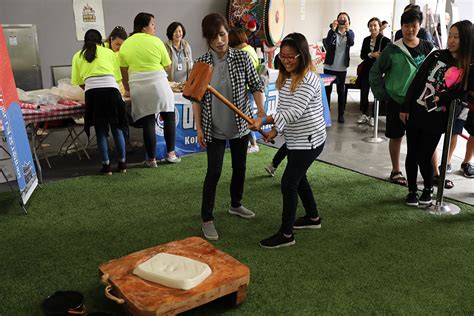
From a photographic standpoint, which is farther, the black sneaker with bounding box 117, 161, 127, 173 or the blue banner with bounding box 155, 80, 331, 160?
the blue banner with bounding box 155, 80, 331, 160

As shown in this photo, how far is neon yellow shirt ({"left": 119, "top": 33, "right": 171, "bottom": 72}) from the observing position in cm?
452

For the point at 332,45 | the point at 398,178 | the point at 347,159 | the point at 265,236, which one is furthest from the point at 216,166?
the point at 332,45

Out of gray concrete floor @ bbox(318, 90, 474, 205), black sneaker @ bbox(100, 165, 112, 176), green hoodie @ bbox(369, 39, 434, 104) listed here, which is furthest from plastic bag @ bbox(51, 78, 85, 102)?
green hoodie @ bbox(369, 39, 434, 104)

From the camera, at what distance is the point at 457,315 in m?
2.35

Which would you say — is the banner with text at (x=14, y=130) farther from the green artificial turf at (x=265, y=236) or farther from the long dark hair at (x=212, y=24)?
the long dark hair at (x=212, y=24)

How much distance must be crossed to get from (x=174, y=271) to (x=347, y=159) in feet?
11.0

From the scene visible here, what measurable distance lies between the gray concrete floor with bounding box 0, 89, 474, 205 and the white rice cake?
2.60 m

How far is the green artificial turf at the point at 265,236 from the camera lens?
8.20ft

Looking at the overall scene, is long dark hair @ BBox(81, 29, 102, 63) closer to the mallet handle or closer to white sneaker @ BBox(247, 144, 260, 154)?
the mallet handle

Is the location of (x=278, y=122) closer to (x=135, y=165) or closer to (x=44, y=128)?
(x=135, y=165)

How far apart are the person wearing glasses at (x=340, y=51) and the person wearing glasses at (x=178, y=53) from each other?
8.58 feet

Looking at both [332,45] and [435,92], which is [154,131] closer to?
[435,92]

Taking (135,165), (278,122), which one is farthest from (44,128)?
(278,122)

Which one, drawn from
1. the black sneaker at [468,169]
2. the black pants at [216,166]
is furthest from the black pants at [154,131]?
the black sneaker at [468,169]
